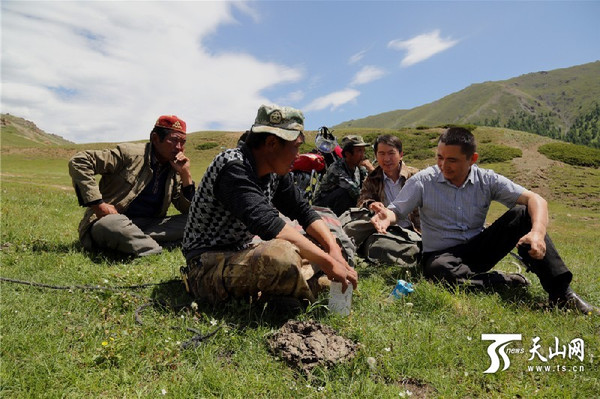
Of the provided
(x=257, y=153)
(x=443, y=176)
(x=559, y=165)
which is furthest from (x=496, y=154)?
(x=257, y=153)

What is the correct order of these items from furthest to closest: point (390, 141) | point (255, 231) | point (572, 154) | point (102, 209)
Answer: point (572, 154), point (390, 141), point (102, 209), point (255, 231)

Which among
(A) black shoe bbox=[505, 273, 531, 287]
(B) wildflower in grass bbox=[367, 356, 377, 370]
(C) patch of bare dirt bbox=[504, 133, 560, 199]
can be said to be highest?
(B) wildflower in grass bbox=[367, 356, 377, 370]

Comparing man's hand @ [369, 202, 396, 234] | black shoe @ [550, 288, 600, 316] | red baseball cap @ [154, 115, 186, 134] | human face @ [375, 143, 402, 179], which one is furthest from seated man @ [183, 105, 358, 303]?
human face @ [375, 143, 402, 179]

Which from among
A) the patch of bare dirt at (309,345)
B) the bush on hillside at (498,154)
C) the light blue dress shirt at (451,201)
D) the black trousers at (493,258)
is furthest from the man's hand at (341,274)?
the bush on hillside at (498,154)

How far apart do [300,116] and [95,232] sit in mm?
3778

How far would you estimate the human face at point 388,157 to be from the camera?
6434 millimetres

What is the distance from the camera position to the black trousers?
3928 millimetres

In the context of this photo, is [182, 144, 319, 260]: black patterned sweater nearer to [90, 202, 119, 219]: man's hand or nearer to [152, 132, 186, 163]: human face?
[90, 202, 119, 219]: man's hand

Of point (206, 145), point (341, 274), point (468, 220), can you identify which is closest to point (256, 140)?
point (341, 274)

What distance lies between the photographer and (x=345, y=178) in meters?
7.76

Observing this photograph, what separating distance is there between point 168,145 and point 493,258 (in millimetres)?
4663

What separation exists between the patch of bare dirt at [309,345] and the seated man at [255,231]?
43 centimetres

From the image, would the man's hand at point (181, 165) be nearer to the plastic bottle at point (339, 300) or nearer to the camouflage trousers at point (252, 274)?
the camouflage trousers at point (252, 274)

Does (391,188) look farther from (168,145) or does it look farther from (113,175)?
(113,175)
